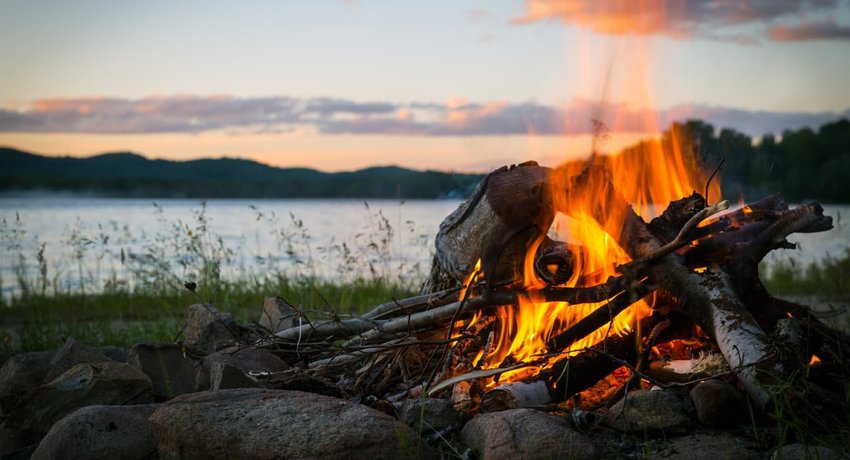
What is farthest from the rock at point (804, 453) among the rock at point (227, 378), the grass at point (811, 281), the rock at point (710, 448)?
the grass at point (811, 281)

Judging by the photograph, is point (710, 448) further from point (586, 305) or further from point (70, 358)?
point (70, 358)

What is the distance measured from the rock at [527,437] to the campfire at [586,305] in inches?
11.2

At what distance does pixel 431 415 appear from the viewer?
3.35m

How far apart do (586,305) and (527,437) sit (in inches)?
40.4

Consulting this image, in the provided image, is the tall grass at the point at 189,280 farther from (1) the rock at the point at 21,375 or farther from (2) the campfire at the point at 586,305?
(2) the campfire at the point at 586,305

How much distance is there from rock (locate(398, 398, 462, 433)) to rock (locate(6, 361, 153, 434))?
1.43 meters

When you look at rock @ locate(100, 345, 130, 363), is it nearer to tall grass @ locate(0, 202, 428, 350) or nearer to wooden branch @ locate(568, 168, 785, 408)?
tall grass @ locate(0, 202, 428, 350)

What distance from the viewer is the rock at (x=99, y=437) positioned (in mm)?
3174

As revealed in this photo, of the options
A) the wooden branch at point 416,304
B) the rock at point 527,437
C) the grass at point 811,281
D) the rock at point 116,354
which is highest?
the wooden branch at point 416,304

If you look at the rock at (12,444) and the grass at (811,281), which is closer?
the rock at (12,444)

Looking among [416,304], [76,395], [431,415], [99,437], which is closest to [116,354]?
[76,395]

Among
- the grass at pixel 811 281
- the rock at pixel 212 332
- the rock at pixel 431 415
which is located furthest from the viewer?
the grass at pixel 811 281

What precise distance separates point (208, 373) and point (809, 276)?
8723mm

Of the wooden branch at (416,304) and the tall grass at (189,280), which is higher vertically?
the wooden branch at (416,304)
